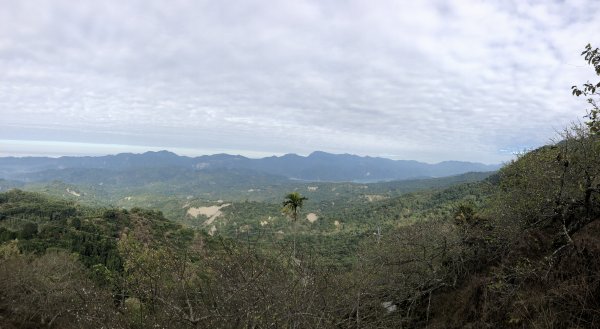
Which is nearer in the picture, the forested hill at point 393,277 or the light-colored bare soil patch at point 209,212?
the forested hill at point 393,277

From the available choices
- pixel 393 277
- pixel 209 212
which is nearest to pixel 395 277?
pixel 393 277

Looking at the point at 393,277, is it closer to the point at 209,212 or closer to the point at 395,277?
the point at 395,277

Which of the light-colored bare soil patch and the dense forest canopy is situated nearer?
the dense forest canopy

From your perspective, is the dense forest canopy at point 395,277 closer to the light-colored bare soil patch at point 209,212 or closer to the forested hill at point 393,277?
the forested hill at point 393,277

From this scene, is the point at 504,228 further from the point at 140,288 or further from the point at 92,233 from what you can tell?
the point at 92,233

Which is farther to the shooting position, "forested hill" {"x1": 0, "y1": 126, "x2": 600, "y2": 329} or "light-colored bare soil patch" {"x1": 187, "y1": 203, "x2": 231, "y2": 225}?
"light-colored bare soil patch" {"x1": 187, "y1": 203, "x2": 231, "y2": 225}

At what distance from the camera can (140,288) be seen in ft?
18.9

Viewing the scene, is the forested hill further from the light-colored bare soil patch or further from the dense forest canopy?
the light-colored bare soil patch

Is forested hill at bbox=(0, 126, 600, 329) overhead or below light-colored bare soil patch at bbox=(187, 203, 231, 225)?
overhead

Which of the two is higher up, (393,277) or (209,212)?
(393,277)

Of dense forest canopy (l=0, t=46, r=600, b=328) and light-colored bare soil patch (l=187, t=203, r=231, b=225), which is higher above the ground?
dense forest canopy (l=0, t=46, r=600, b=328)

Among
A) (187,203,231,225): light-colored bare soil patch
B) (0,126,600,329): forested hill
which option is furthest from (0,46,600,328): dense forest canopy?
(187,203,231,225): light-colored bare soil patch

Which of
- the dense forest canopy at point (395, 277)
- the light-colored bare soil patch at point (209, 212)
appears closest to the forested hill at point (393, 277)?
the dense forest canopy at point (395, 277)

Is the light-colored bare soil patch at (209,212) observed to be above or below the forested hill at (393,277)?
below
